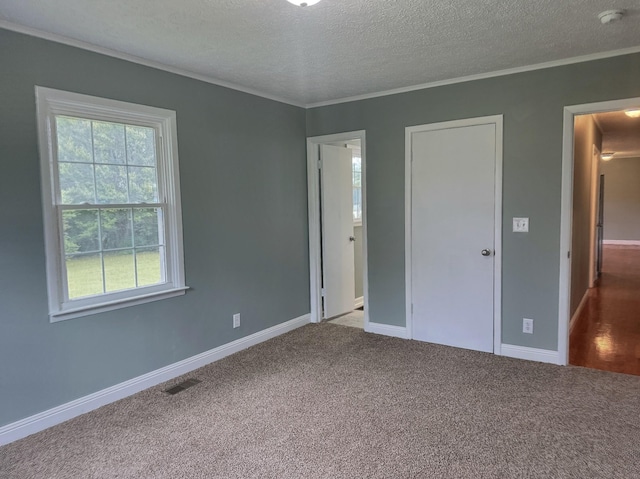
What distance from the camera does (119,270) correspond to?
9.73 feet

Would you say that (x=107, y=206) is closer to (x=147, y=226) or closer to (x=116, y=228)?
(x=116, y=228)

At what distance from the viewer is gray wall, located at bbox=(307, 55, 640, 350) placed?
10.4 ft

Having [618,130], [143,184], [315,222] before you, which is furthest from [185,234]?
[618,130]

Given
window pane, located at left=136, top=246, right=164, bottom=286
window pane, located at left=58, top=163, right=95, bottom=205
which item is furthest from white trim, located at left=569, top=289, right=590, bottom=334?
window pane, located at left=58, top=163, right=95, bottom=205

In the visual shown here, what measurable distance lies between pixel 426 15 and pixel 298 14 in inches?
28.1

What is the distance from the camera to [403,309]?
13.6ft

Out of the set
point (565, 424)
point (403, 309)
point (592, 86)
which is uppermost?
point (592, 86)

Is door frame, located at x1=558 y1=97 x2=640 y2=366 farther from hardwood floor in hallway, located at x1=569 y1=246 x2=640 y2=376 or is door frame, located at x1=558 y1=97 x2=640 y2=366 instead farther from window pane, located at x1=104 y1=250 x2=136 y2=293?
window pane, located at x1=104 y1=250 x2=136 y2=293

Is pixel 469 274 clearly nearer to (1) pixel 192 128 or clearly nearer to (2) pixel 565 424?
(2) pixel 565 424

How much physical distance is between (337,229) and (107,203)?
2.61 metres

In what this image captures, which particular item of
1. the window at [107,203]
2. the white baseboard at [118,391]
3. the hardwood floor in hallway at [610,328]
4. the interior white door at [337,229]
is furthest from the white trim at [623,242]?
the window at [107,203]

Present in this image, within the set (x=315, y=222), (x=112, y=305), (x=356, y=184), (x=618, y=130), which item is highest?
(x=618, y=130)

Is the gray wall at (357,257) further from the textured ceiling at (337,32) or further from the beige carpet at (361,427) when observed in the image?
the textured ceiling at (337,32)

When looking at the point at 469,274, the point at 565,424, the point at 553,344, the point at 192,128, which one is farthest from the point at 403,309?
the point at 192,128
